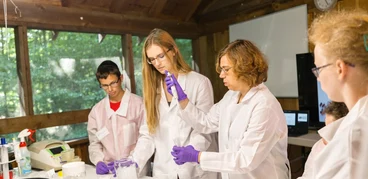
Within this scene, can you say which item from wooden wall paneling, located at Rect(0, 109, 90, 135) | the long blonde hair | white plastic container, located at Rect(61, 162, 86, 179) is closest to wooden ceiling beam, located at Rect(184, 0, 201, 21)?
wooden wall paneling, located at Rect(0, 109, 90, 135)

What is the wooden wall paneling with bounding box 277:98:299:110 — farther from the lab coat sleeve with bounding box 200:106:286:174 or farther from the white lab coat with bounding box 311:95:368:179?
the white lab coat with bounding box 311:95:368:179

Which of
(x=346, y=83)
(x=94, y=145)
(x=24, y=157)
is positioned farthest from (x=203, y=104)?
(x=24, y=157)

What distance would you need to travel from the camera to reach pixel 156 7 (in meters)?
3.44

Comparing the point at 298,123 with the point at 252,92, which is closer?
the point at 252,92

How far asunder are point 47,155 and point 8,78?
0.87m

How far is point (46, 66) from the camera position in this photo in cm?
268

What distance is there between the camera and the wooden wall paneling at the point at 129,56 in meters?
3.21

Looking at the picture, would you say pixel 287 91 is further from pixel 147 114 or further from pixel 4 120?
pixel 4 120

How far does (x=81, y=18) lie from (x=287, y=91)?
2.23 metres

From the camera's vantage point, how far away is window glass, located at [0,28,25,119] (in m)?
2.42

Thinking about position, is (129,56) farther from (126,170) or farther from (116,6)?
(126,170)

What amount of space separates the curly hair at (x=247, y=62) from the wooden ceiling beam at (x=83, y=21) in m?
1.89

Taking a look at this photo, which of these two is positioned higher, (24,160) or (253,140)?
(253,140)

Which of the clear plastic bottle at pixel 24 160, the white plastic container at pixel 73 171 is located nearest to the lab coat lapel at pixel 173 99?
the white plastic container at pixel 73 171
